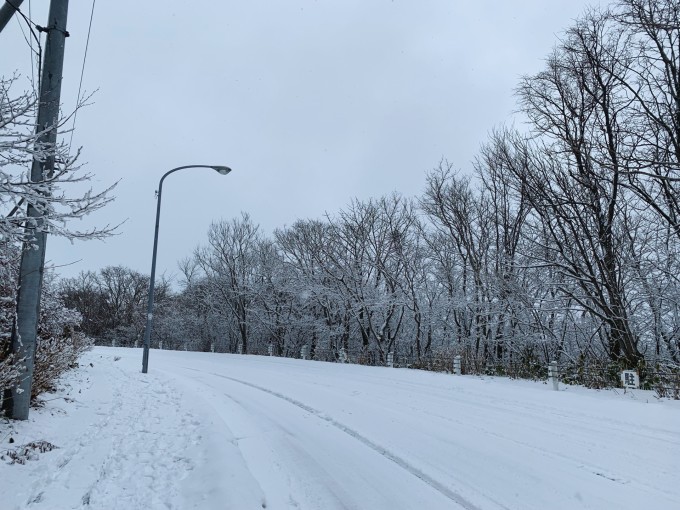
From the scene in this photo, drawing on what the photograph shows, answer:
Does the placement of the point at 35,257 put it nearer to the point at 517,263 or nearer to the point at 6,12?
the point at 6,12

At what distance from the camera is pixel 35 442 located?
18.1ft

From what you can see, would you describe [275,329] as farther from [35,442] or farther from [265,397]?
[35,442]

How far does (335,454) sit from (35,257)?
4997 mm

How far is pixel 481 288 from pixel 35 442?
2408 cm

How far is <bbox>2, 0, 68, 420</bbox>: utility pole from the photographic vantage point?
6223 millimetres

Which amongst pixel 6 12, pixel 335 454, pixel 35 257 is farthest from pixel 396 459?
pixel 6 12

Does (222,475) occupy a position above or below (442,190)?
below

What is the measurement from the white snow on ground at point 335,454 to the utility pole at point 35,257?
1.30 feet

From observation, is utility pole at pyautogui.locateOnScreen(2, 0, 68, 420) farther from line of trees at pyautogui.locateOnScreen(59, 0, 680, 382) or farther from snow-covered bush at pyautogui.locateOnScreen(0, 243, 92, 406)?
line of trees at pyautogui.locateOnScreen(59, 0, 680, 382)

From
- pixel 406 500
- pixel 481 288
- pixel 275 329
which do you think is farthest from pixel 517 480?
pixel 275 329

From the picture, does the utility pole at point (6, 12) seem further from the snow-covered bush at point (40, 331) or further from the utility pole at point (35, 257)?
the snow-covered bush at point (40, 331)

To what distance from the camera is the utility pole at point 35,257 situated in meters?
6.22

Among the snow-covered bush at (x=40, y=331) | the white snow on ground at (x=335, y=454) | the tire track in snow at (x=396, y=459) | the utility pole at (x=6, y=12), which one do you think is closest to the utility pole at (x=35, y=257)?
the snow-covered bush at (x=40, y=331)

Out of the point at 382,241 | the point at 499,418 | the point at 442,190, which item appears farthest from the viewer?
the point at 382,241
